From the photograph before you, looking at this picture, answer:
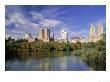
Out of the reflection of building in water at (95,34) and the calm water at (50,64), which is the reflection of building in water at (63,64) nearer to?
the calm water at (50,64)

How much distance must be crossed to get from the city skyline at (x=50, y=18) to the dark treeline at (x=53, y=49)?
8 centimetres

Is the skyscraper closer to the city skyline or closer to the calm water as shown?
the city skyline

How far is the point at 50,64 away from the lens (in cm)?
289

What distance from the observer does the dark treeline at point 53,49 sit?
2.89 m

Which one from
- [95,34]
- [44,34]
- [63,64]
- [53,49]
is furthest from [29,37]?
[95,34]

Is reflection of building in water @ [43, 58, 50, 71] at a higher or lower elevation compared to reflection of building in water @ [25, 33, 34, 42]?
lower

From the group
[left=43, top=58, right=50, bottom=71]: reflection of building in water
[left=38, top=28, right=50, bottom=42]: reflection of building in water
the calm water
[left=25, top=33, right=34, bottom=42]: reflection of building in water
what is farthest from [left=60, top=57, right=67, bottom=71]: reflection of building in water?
[left=25, top=33, right=34, bottom=42]: reflection of building in water

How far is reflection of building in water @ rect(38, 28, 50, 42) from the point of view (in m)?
2.88

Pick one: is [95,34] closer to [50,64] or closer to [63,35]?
[63,35]

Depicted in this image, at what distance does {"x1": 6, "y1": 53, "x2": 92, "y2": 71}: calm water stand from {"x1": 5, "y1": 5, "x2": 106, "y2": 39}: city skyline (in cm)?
22

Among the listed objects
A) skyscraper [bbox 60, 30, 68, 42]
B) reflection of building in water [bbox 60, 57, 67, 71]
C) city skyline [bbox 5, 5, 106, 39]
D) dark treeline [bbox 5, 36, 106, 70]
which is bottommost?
reflection of building in water [bbox 60, 57, 67, 71]
